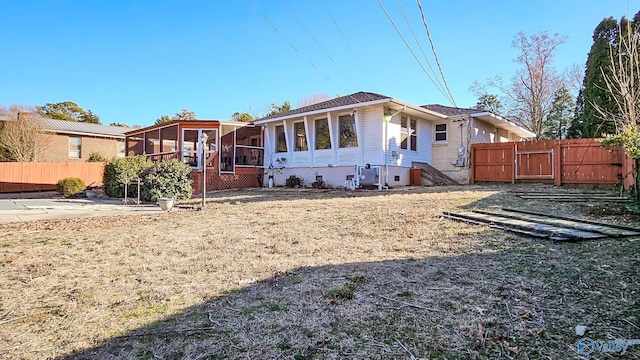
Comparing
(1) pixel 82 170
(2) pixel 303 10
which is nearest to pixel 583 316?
(2) pixel 303 10

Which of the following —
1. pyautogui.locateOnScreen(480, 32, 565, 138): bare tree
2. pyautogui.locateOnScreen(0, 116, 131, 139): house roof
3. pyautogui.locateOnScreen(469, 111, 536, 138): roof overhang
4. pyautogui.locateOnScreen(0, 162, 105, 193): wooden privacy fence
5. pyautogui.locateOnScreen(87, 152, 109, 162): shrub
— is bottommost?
pyautogui.locateOnScreen(0, 162, 105, 193): wooden privacy fence

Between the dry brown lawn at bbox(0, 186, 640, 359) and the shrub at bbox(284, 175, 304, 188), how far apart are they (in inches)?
381

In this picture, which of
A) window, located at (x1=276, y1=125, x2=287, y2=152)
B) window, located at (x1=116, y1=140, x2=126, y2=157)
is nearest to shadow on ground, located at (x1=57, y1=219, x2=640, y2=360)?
window, located at (x1=276, y1=125, x2=287, y2=152)

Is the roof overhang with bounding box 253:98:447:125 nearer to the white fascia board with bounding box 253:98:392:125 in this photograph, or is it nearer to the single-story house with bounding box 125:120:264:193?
the white fascia board with bounding box 253:98:392:125

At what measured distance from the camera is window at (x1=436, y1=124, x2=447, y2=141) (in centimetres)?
1587

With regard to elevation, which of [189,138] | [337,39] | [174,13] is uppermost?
[174,13]

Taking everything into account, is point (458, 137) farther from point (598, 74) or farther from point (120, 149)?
point (120, 149)

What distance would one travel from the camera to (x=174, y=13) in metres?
10.2

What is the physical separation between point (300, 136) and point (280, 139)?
1376mm

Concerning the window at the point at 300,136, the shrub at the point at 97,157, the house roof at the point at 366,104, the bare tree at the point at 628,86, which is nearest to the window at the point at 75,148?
the shrub at the point at 97,157

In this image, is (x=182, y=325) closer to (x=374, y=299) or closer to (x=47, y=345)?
(x=47, y=345)

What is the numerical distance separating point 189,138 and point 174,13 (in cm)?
888

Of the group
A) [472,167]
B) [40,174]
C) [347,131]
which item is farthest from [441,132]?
[40,174]

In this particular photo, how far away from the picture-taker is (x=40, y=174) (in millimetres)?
18219
